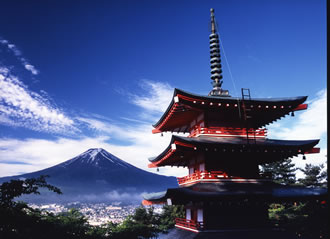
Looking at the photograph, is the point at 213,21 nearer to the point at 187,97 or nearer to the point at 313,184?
the point at 187,97

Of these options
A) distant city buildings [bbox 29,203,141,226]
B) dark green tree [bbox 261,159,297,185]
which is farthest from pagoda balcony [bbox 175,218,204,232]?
distant city buildings [bbox 29,203,141,226]

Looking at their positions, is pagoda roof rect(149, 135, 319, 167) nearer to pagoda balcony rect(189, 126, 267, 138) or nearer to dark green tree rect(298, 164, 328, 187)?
pagoda balcony rect(189, 126, 267, 138)

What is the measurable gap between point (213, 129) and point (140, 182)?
7281 inches

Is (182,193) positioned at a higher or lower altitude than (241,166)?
lower

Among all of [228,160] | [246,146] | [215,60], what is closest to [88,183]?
[215,60]

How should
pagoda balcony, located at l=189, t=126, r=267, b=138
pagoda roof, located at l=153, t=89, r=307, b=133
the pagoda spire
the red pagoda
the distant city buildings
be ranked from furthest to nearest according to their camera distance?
the distant city buildings → the pagoda spire → pagoda balcony, located at l=189, t=126, r=267, b=138 → pagoda roof, located at l=153, t=89, r=307, b=133 → the red pagoda

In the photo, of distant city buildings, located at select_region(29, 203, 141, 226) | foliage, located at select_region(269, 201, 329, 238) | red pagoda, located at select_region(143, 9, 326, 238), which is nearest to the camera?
red pagoda, located at select_region(143, 9, 326, 238)

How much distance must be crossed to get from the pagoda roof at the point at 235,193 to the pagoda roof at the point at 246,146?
6.03 ft

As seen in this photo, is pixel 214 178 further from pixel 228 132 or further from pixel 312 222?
pixel 312 222

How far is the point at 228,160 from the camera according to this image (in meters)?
15.8

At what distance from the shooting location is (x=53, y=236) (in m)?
11.8

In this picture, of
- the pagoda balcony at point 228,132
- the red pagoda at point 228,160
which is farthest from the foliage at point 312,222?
the pagoda balcony at point 228,132

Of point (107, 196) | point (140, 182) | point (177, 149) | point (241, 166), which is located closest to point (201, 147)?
point (177, 149)

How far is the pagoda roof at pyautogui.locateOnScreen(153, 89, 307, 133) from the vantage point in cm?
1515
